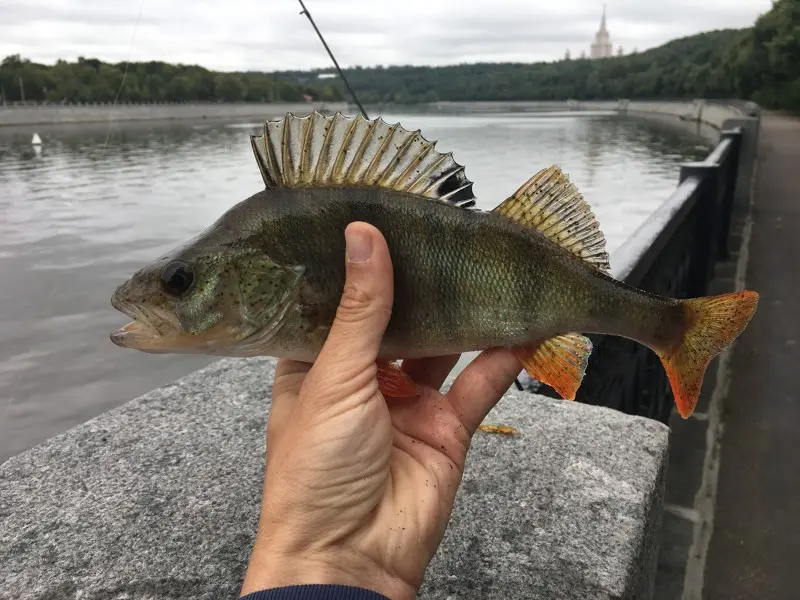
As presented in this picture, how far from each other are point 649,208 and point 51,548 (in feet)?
66.1

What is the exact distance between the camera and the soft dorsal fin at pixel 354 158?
2.24 m

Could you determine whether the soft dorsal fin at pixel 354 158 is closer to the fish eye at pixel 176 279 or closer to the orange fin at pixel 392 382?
the fish eye at pixel 176 279

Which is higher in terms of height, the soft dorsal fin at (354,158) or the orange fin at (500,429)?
the soft dorsal fin at (354,158)

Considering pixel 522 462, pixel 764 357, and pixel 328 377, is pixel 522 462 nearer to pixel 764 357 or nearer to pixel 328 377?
pixel 328 377

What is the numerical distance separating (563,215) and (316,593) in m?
1.57

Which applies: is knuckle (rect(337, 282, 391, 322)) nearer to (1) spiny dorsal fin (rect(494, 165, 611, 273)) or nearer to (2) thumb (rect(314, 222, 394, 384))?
(2) thumb (rect(314, 222, 394, 384))

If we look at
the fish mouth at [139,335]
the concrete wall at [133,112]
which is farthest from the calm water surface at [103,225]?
the concrete wall at [133,112]

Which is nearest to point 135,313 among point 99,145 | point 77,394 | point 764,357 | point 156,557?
point 156,557

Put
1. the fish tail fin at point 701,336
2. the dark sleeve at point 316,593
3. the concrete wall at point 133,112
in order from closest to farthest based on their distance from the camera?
1. the dark sleeve at point 316,593
2. the fish tail fin at point 701,336
3. the concrete wall at point 133,112

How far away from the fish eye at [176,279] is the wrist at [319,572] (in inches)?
33.9

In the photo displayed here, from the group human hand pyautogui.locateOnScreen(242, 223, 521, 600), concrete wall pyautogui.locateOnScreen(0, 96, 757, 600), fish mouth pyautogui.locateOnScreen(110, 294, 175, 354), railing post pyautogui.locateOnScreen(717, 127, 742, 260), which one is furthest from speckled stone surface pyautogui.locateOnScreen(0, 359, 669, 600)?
railing post pyautogui.locateOnScreen(717, 127, 742, 260)

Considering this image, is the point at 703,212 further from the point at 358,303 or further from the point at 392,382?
the point at 358,303

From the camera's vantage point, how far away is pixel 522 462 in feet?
9.89

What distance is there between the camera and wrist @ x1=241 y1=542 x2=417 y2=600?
1.75 m
